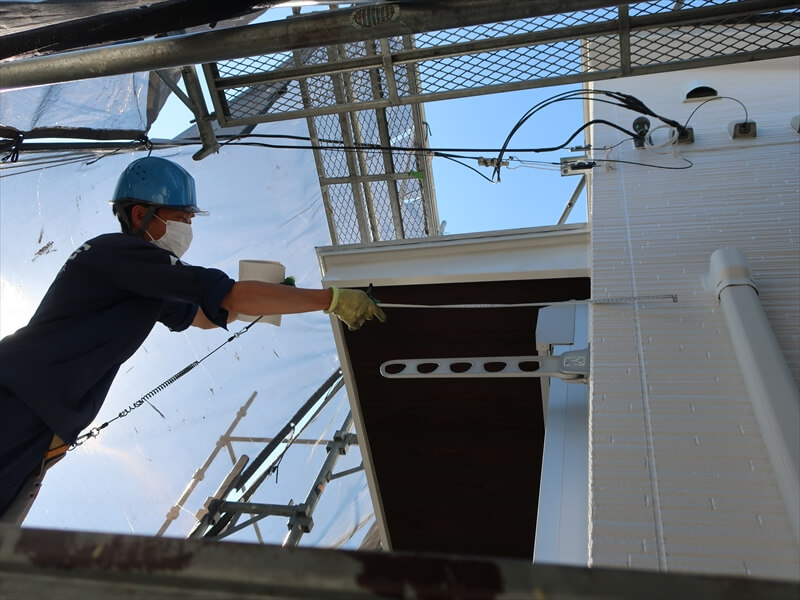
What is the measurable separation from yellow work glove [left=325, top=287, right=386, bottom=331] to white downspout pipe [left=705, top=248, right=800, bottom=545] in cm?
147

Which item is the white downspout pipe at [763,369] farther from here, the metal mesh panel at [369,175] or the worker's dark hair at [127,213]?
the metal mesh panel at [369,175]

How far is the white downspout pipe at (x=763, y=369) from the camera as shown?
5.76 feet

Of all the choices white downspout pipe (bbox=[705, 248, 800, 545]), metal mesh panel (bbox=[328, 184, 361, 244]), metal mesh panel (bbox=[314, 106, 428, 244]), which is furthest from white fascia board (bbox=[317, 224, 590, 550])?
metal mesh panel (bbox=[328, 184, 361, 244])

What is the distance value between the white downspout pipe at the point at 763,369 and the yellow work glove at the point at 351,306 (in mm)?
1468

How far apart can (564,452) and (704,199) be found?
162 cm

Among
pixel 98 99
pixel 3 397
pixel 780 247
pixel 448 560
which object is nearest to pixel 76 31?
pixel 3 397

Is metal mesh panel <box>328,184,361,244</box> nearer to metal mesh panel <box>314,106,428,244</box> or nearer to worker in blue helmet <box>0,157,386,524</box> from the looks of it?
metal mesh panel <box>314,106,428,244</box>

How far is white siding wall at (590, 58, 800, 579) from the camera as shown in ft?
5.66

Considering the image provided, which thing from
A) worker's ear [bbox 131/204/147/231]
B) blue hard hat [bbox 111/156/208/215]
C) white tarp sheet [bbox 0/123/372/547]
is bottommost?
white tarp sheet [bbox 0/123/372/547]

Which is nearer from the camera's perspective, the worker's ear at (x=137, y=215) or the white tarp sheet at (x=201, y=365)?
the worker's ear at (x=137, y=215)

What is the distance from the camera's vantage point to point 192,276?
263 centimetres

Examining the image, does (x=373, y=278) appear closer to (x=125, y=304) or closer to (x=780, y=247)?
(x=125, y=304)

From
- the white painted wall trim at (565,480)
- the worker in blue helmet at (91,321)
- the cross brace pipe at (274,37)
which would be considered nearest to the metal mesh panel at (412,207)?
the white painted wall trim at (565,480)

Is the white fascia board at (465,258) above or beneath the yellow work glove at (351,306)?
beneath
